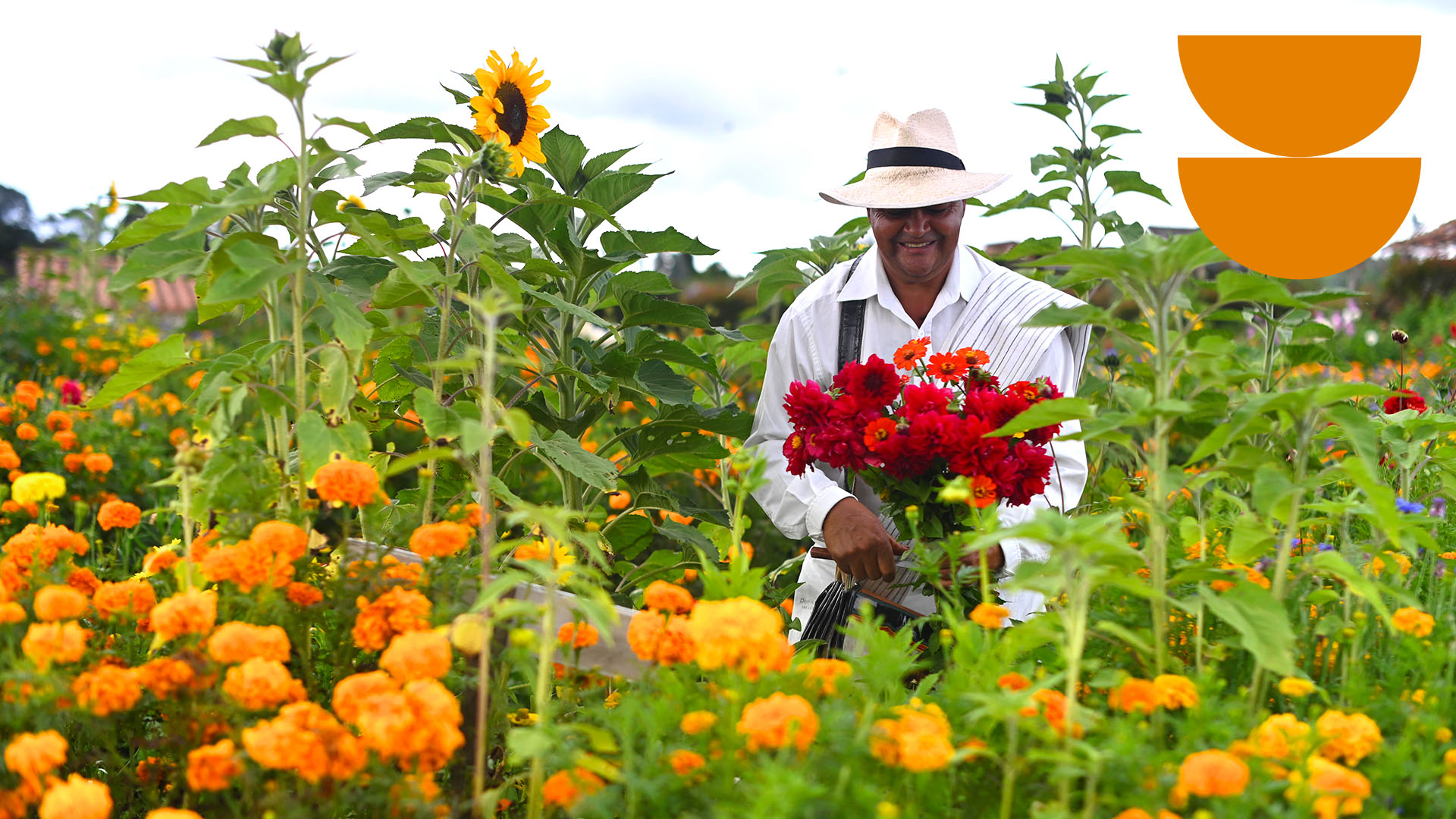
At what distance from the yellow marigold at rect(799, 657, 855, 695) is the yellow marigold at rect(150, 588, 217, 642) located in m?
0.72

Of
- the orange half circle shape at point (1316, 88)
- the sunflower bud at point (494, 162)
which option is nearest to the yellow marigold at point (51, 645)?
the sunflower bud at point (494, 162)

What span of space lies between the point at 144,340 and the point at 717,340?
5136 mm

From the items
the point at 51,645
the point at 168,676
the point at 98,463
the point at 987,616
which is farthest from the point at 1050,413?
the point at 98,463

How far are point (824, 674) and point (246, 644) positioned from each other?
0.67m

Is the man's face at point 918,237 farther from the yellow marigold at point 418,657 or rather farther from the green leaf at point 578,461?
the yellow marigold at point 418,657

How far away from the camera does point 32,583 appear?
1503 mm

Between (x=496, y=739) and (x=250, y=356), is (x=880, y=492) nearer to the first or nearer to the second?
(x=496, y=739)

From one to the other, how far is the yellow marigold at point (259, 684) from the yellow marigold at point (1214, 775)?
96 cm

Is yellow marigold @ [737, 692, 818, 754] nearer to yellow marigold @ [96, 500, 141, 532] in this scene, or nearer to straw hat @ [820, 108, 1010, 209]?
yellow marigold @ [96, 500, 141, 532]

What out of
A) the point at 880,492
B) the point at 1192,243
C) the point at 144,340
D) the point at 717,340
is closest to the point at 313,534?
the point at 880,492

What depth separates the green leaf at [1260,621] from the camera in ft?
4.00

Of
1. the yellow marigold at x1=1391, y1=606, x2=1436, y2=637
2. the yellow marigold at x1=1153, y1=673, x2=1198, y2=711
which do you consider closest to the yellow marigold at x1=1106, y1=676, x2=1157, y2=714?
the yellow marigold at x1=1153, y1=673, x2=1198, y2=711

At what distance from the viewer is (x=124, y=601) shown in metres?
1.42

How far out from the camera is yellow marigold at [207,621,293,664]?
3.91 feet
